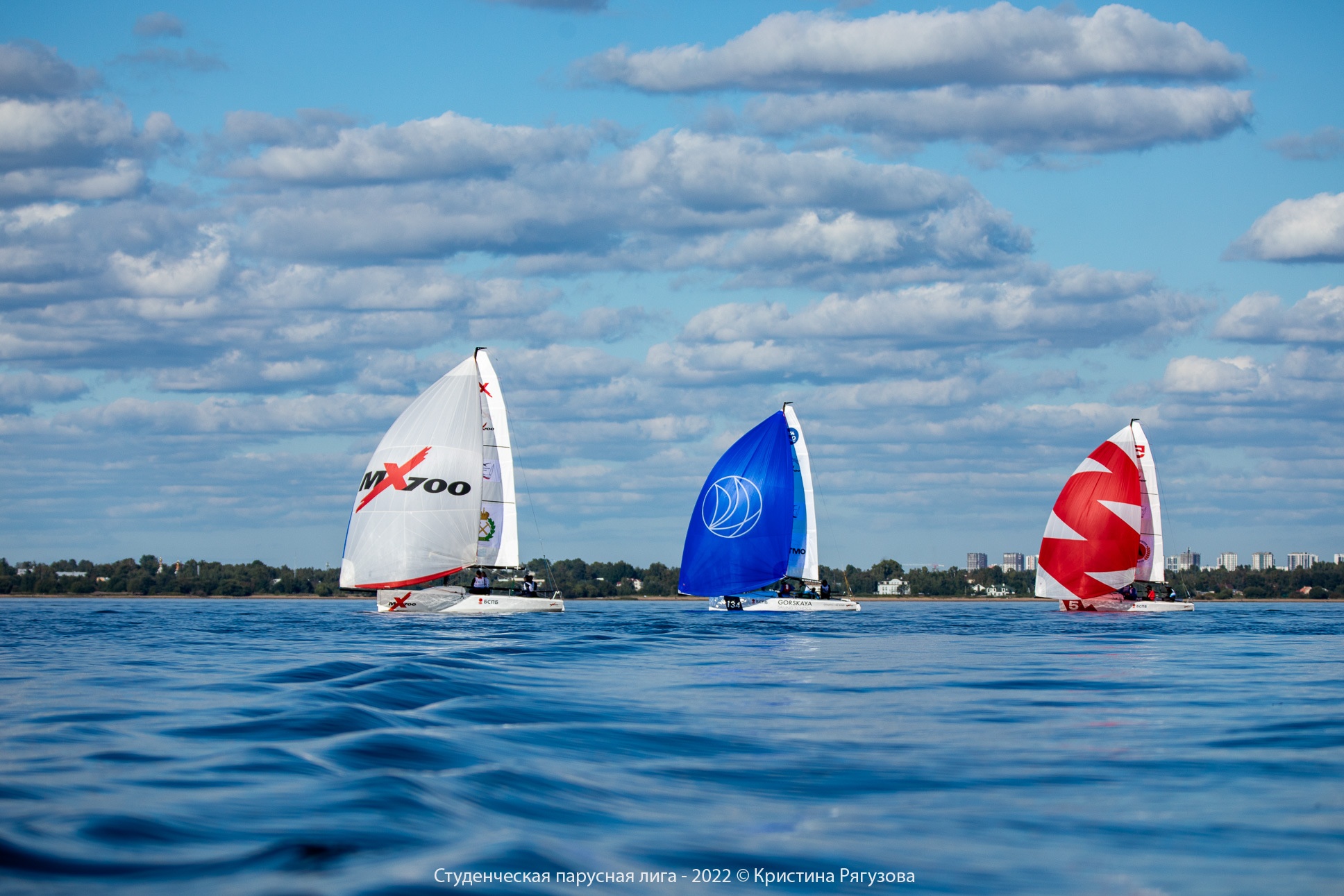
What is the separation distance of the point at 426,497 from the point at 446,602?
4.77m

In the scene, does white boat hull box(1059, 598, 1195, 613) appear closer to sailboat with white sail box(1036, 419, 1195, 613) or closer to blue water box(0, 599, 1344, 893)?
sailboat with white sail box(1036, 419, 1195, 613)

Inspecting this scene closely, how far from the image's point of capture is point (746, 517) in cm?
6394

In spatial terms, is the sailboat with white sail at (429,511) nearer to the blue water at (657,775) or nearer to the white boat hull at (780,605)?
the white boat hull at (780,605)

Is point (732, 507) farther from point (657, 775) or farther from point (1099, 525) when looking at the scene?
point (657, 775)

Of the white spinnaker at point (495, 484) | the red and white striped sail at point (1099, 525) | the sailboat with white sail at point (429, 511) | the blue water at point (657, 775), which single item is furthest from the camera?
the red and white striped sail at point (1099, 525)

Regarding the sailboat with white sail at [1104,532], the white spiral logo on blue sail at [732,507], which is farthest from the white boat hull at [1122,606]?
the white spiral logo on blue sail at [732,507]

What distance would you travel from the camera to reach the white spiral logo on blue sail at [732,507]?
6397 centimetres

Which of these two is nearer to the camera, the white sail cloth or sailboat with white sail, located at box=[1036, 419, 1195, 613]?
the white sail cloth

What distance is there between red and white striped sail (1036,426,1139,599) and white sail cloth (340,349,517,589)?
1306 inches

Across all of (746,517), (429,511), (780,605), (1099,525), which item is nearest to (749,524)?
(746,517)

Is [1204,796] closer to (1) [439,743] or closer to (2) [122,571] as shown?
(1) [439,743]

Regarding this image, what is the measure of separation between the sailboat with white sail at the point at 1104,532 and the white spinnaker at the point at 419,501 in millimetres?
33987

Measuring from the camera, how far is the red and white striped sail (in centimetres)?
6844

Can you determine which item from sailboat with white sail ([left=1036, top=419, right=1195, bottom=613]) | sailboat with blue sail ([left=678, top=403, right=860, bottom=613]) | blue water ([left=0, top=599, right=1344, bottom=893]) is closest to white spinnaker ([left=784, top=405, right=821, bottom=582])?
sailboat with blue sail ([left=678, top=403, right=860, bottom=613])
